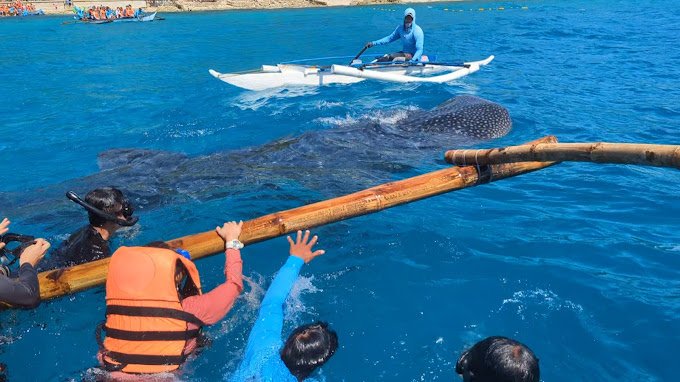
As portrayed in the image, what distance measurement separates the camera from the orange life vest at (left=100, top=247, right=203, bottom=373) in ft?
9.96

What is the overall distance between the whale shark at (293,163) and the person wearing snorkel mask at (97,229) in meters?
2.13

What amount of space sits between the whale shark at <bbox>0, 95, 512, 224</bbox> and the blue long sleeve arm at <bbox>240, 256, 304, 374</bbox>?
10.4 ft

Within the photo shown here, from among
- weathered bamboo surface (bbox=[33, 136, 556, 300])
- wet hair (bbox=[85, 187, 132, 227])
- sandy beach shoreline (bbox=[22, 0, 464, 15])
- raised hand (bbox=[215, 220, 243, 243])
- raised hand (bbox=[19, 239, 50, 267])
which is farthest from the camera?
sandy beach shoreline (bbox=[22, 0, 464, 15])

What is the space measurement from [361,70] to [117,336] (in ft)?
33.5

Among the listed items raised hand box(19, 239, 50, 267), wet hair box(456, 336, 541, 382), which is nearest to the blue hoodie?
raised hand box(19, 239, 50, 267)

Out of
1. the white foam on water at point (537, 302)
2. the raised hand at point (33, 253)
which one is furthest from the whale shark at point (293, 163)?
the raised hand at point (33, 253)

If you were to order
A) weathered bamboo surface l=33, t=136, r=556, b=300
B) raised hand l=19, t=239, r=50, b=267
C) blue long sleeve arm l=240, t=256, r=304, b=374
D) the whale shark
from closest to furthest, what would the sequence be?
→ blue long sleeve arm l=240, t=256, r=304, b=374 → raised hand l=19, t=239, r=50, b=267 → weathered bamboo surface l=33, t=136, r=556, b=300 → the whale shark

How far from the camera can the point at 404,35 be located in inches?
553

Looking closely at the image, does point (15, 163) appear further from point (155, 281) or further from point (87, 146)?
point (155, 281)

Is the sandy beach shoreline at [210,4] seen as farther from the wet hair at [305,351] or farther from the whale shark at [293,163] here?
the wet hair at [305,351]

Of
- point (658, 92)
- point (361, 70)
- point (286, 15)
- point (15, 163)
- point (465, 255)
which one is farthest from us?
point (286, 15)

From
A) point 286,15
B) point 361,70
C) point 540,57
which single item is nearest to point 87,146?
point 361,70

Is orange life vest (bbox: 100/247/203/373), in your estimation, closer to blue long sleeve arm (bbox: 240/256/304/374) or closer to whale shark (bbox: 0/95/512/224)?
blue long sleeve arm (bbox: 240/256/304/374)

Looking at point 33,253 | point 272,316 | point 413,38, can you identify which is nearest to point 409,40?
point 413,38
